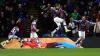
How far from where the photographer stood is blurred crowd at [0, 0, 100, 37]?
19.8m

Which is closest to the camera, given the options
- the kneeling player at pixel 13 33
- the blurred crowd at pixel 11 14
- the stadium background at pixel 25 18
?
the kneeling player at pixel 13 33

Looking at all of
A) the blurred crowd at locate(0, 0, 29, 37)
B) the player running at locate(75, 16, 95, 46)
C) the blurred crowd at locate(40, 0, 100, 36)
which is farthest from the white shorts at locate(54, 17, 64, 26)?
the blurred crowd at locate(0, 0, 29, 37)

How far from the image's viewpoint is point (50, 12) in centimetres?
2038

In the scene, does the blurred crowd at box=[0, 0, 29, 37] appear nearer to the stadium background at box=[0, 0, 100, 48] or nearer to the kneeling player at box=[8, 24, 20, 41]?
the stadium background at box=[0, 0, 100, 48]

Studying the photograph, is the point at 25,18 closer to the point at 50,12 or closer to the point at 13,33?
the point at 50,12

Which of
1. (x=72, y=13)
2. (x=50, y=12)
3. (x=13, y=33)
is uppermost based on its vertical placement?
(x=50, y=12)

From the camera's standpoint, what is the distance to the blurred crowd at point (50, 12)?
19.8 metres

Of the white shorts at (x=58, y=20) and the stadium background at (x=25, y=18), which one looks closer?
the stadium background at (x=25, y=18)

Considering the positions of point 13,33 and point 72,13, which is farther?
point 72,13

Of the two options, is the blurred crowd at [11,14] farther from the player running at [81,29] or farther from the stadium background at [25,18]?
the player running at [81,29]

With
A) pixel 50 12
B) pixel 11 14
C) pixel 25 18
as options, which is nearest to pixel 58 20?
pixel 50 12

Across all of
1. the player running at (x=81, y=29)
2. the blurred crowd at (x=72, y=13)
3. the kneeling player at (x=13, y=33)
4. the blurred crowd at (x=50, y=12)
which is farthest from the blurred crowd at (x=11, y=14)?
the player running at (x=81, y=29)

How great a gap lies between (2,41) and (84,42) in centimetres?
520

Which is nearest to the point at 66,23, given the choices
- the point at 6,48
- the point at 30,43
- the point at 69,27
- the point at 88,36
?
the point at 69,27
